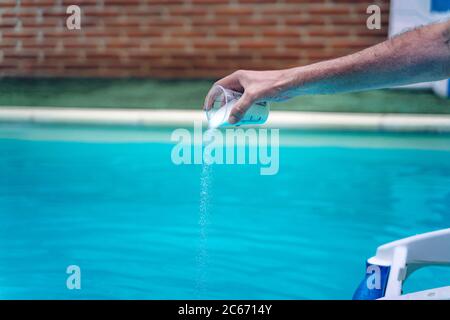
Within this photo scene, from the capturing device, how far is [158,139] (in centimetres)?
573

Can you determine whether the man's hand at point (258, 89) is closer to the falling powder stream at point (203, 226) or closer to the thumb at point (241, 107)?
the thumb at point (241, 107)

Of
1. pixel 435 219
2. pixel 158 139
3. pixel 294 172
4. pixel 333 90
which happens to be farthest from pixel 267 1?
pixel 333 90

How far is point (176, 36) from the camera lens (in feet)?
25.8

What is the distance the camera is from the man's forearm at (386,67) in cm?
123

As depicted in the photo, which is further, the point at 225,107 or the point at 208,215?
the point at 208,215

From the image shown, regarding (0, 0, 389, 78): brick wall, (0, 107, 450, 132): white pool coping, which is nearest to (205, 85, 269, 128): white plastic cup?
(0, 107, 450, 132): white pool coping

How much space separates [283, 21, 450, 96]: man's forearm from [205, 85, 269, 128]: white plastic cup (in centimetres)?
16

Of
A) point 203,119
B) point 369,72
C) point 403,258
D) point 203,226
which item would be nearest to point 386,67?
point 369,72

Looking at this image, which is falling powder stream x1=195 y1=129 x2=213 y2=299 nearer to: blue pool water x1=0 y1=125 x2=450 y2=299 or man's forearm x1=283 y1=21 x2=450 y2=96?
blue pool water x1=0 y1=125 x2=450 y2=299

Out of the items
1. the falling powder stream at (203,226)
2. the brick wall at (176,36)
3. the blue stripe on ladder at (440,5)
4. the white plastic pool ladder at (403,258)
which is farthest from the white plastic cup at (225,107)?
the brick wall at (176,36)

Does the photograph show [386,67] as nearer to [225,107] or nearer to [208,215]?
[225,107]

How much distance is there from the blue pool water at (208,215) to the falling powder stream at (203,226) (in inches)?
Result: 0.4

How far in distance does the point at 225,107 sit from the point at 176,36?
252 inches

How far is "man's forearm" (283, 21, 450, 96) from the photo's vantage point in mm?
1229
